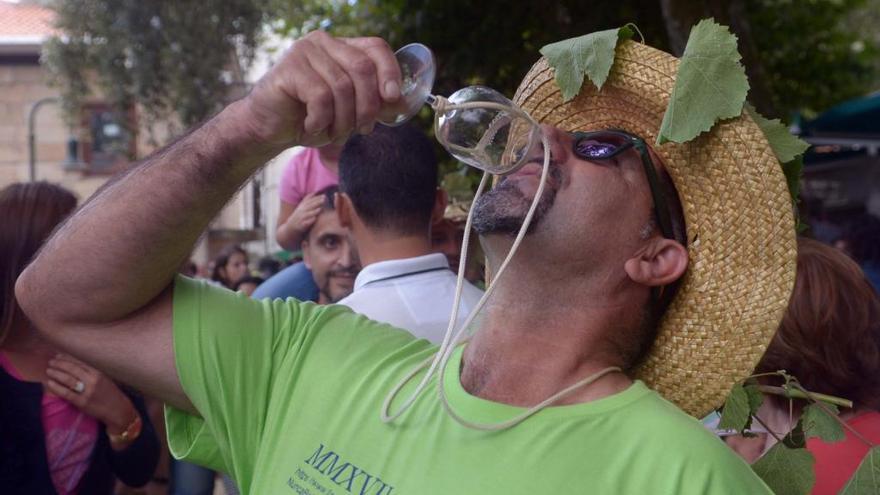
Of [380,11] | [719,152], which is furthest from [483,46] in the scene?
[719,152]

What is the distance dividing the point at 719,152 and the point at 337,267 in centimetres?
223

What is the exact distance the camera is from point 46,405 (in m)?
2.89

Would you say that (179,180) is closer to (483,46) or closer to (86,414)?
(86,414)

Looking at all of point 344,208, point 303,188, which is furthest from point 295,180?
point 344,208

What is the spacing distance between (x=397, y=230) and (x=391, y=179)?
15cm

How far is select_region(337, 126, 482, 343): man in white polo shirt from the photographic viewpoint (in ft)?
9.26

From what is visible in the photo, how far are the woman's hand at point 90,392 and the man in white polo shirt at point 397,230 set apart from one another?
0.70 m

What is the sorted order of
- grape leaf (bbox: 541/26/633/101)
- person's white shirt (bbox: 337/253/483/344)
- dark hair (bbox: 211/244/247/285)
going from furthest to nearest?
dark hair (bbox: 211/244/247/285)
person's white shirt (bbox: 337/253/483/344)
grape leaf (bbox: 541/26/633/101)

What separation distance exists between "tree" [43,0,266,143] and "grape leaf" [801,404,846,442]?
14694mm

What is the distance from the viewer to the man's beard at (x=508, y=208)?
71.0 inches

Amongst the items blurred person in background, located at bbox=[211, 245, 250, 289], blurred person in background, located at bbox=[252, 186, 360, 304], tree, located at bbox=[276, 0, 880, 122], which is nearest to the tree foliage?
tree, located at bbox=[276, 0, 880, 122]

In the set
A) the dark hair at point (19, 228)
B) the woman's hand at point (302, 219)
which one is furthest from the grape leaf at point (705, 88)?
the woman's hand at point (302, 219)

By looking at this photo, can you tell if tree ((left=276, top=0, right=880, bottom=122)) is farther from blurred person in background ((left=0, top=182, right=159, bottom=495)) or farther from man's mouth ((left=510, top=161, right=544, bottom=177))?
man's mouth ((left=510, top=161, right=544, bottom=177))

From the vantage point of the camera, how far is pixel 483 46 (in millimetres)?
7594
